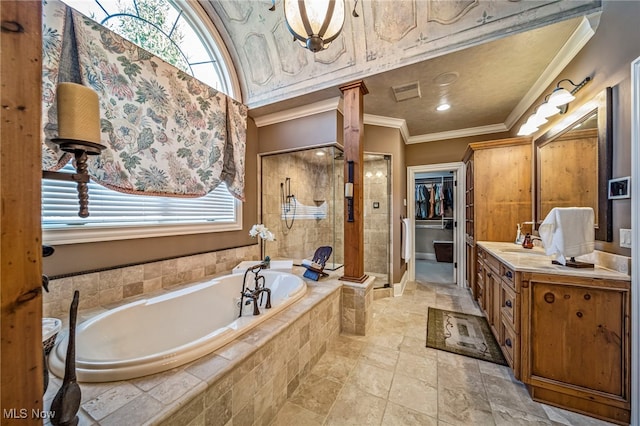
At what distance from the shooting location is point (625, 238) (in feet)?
4.45

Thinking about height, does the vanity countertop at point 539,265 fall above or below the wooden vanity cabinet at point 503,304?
above

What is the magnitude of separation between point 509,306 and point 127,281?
2962 mm

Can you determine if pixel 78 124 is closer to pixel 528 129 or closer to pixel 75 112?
pixel 75 112

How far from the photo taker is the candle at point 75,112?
0.75m

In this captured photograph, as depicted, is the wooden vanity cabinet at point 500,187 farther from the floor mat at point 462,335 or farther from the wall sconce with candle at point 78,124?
the wall sconce with candle at point 78,124

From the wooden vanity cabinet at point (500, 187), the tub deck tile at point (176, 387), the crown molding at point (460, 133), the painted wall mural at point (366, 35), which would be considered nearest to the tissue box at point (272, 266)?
the tub deck tile at point (176, 387)

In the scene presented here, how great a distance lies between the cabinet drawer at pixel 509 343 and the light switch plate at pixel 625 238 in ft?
2.72

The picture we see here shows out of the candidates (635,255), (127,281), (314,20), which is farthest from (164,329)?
(635,255)

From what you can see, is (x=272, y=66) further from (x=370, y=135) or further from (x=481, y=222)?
(x=481, y=222)

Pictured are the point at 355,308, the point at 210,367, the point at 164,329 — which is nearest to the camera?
the point at 210,367

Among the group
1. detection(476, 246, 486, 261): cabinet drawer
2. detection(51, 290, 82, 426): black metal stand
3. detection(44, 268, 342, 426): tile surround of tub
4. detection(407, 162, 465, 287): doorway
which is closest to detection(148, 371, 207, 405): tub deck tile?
detection(44, 268, 342, 426): tile surround of tub

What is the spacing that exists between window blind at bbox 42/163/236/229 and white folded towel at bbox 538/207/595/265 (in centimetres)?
289

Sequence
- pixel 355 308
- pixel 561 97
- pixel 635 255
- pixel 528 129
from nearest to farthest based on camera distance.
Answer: pixel 635 255 < pixel 561 97 < pixel 355 308 < pixel 528 129

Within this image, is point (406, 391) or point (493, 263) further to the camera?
point (493, 263)
